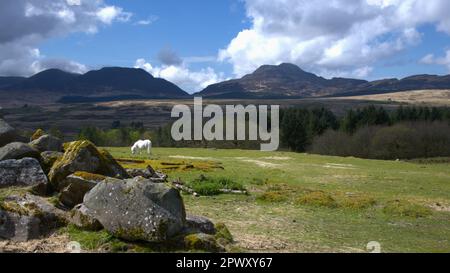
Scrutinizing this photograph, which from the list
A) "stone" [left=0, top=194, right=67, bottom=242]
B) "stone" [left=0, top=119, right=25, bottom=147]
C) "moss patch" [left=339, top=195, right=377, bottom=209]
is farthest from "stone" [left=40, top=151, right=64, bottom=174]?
"moss patch" [left=339, top=195, right=377, bottom=209]

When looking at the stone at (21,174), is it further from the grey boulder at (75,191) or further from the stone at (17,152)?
the grey boulder at (75,191)

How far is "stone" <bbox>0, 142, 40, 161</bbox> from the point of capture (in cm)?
2212

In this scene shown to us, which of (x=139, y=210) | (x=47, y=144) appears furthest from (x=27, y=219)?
(x=47, y=144)

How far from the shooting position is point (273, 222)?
21875mm

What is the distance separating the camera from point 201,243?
15.3m

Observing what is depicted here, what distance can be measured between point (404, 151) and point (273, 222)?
91.1 metres

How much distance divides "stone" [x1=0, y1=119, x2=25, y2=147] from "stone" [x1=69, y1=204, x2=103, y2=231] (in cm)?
1075

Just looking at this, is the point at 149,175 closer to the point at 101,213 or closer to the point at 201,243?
the point at 101,213

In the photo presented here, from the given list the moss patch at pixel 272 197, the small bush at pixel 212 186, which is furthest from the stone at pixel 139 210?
the small bush at pixel 212 186

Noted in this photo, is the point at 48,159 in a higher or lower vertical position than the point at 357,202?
higher

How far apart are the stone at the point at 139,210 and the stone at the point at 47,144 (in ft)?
35.0

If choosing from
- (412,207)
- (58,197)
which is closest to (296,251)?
(58,197)

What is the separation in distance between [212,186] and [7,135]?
474 inches
